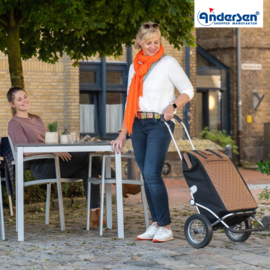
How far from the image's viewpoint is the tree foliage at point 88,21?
22.5ft

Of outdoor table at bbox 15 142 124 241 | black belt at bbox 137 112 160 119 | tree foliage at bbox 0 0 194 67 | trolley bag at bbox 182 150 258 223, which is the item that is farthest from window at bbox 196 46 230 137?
trolley bag at bbox 182 150 258 223

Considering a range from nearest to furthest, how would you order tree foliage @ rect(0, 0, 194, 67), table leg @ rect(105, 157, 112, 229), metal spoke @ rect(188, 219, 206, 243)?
metal spoke @ rect(188, 219, 206, 243) → table leg @ rect(105, 157, 112, 229) → tree foliage @ rect(0, 0, 194, 67)

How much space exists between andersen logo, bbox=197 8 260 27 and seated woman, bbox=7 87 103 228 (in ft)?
30.7

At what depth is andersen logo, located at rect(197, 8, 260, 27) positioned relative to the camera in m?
14.8

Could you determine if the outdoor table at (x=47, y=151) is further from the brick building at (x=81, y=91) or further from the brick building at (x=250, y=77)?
the brick building at (x=250, y=77)

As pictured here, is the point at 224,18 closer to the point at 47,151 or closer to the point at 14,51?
the point at 14,51

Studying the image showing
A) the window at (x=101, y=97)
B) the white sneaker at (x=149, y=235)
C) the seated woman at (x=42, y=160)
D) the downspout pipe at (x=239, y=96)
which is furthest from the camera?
the downspout pipe at (x=239, y=96)

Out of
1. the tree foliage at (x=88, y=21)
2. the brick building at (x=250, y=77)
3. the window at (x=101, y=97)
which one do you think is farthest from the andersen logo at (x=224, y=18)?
the tree foliage at (x=88, y=21)

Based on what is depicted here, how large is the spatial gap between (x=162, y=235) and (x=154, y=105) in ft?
4.15

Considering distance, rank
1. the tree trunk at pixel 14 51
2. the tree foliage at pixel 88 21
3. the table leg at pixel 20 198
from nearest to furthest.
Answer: the table leg at pixel 20 198 < the tree foliage at pixel 88 21 < the tree trunk at pixel 14 51

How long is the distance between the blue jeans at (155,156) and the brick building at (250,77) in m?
15.7

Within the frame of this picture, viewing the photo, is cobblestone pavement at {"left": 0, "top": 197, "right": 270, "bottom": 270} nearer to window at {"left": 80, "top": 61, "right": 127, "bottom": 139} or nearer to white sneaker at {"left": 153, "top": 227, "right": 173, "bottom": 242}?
white sneaker at {"left": 153, "top": 227, "right": 173, "bottom": 242}

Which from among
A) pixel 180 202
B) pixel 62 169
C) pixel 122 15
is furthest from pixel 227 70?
pixel 62 169

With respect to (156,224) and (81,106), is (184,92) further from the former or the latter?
(81,106)
